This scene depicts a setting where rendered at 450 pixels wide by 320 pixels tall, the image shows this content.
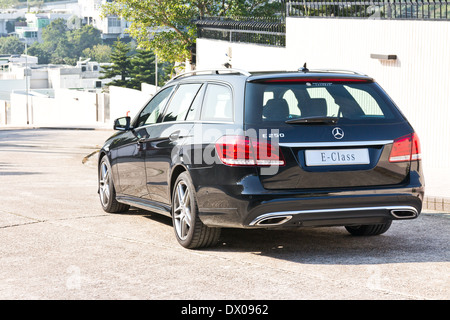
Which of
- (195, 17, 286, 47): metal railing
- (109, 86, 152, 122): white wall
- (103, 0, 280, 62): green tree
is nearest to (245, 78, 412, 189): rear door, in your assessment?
(195, 17, 286, 47): metal railing

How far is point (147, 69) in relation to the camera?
99812 millimetres

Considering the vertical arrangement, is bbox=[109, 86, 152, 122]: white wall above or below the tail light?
below

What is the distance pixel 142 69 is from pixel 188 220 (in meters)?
93.7

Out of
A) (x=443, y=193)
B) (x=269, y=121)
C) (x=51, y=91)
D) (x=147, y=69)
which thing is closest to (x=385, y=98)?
(x=269, y=121)

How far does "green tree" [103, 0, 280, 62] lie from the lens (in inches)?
1718

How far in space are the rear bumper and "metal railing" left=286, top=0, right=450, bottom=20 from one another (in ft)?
31.8

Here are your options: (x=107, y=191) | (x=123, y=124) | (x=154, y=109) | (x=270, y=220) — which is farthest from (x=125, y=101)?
(x=270, y=220)

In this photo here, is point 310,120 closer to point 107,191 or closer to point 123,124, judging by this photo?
point 123,124

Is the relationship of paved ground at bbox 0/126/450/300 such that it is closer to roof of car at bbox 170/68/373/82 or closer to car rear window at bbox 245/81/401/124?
car rear window at bbox 245/81/401/124

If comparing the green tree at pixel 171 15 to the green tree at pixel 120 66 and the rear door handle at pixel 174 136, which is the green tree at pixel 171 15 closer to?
the rear door handle at pixel 174 136

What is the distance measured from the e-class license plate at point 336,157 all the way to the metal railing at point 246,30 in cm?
1583

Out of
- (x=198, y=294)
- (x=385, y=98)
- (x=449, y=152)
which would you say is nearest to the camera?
(x=198, y=294)
